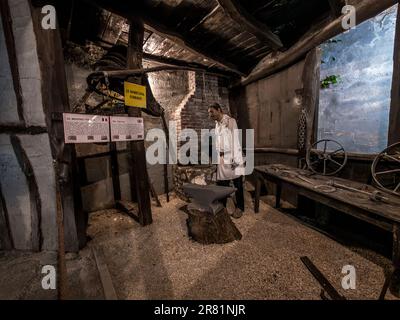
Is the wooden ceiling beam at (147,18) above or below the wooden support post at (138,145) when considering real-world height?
above

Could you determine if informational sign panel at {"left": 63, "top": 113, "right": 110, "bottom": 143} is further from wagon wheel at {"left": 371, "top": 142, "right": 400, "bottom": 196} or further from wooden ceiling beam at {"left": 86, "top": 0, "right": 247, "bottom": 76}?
wagon wheel at {"left": 371, "top": 142, "right": 400, "bottom": 196}

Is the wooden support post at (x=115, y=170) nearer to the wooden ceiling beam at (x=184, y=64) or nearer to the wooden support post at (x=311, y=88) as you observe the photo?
the wooden ceiling beam at (x=184, y=64)

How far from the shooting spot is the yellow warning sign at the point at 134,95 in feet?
11.5

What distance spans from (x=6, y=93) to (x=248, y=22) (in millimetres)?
3946

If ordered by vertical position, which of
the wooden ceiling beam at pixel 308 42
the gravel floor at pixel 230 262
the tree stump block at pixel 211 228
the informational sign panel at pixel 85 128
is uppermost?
the wooden ceiling beam at pixel 308 42

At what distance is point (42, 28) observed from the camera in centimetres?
254

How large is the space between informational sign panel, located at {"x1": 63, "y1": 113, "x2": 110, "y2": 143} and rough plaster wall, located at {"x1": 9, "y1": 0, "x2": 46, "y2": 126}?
1.12ft

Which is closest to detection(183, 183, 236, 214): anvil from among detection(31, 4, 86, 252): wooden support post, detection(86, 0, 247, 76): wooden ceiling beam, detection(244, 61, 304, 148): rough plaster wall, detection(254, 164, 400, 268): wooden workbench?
detection(254, 164, 400, 268): wooden workbench

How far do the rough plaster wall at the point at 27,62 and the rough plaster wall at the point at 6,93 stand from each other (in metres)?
0.15

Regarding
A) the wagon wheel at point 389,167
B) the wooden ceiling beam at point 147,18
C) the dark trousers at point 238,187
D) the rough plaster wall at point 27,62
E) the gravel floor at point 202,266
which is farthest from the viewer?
the dark trousers at point 238,187

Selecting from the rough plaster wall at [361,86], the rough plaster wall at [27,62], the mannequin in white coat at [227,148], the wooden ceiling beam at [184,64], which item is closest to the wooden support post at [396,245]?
the mannequin in white coat at [227,148]

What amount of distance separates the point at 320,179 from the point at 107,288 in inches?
139

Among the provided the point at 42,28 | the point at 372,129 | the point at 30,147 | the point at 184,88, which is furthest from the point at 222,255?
the point at 372,129

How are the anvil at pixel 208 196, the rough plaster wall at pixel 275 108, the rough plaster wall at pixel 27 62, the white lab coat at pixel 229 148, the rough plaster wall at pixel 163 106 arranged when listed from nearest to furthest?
the rough plaster wall at pixel 27 62 → the anvil at pixel 208 196 → the white lab coat at pixel 229 148 → the rough plaster wall at pixel 163 106 → the rough plaster wall at pixel 275 108
